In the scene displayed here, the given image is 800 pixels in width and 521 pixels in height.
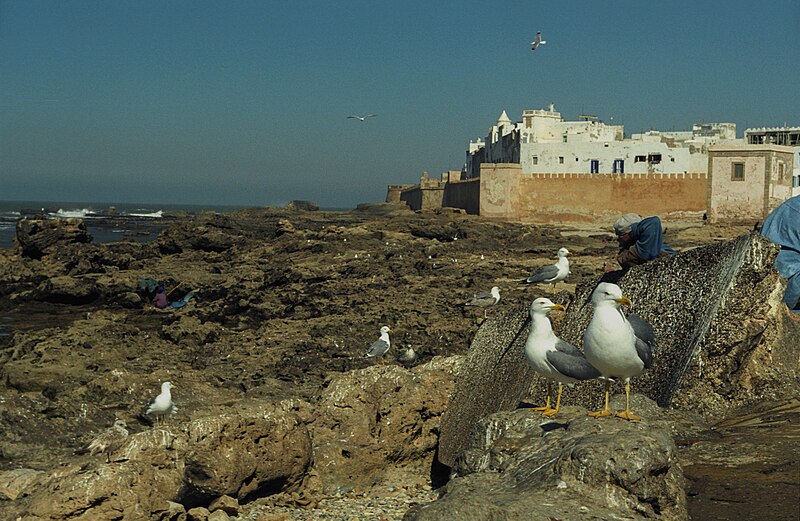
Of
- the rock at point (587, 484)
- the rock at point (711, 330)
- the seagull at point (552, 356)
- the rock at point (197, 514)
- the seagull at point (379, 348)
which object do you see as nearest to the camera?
the rock at point (587, 484)

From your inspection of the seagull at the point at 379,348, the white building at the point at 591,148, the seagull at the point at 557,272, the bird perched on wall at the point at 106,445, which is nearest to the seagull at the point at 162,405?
the bird perched on wall at the point at 106,445

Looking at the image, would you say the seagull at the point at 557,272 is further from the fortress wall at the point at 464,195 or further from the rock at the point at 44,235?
the fortress wall at the point at 464,195

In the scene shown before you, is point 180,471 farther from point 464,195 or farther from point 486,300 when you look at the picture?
point 464,195

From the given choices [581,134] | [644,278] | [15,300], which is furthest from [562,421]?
[581,134]

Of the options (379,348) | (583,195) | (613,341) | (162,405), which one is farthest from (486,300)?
(583,195)

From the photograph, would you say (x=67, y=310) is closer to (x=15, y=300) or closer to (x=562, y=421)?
(x=15, y=300)

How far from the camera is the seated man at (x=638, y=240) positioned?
6.90 m

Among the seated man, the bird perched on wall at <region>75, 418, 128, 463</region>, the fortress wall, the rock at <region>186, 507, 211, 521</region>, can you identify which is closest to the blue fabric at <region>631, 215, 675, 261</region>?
the seated man

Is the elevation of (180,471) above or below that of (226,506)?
above

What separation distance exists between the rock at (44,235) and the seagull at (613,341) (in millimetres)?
25045

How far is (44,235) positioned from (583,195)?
23.9m

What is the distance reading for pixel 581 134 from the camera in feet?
173

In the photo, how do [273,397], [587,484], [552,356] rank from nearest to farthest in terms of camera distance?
[587,484] → [552,356] → [273,397]

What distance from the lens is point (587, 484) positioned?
13.8ft
